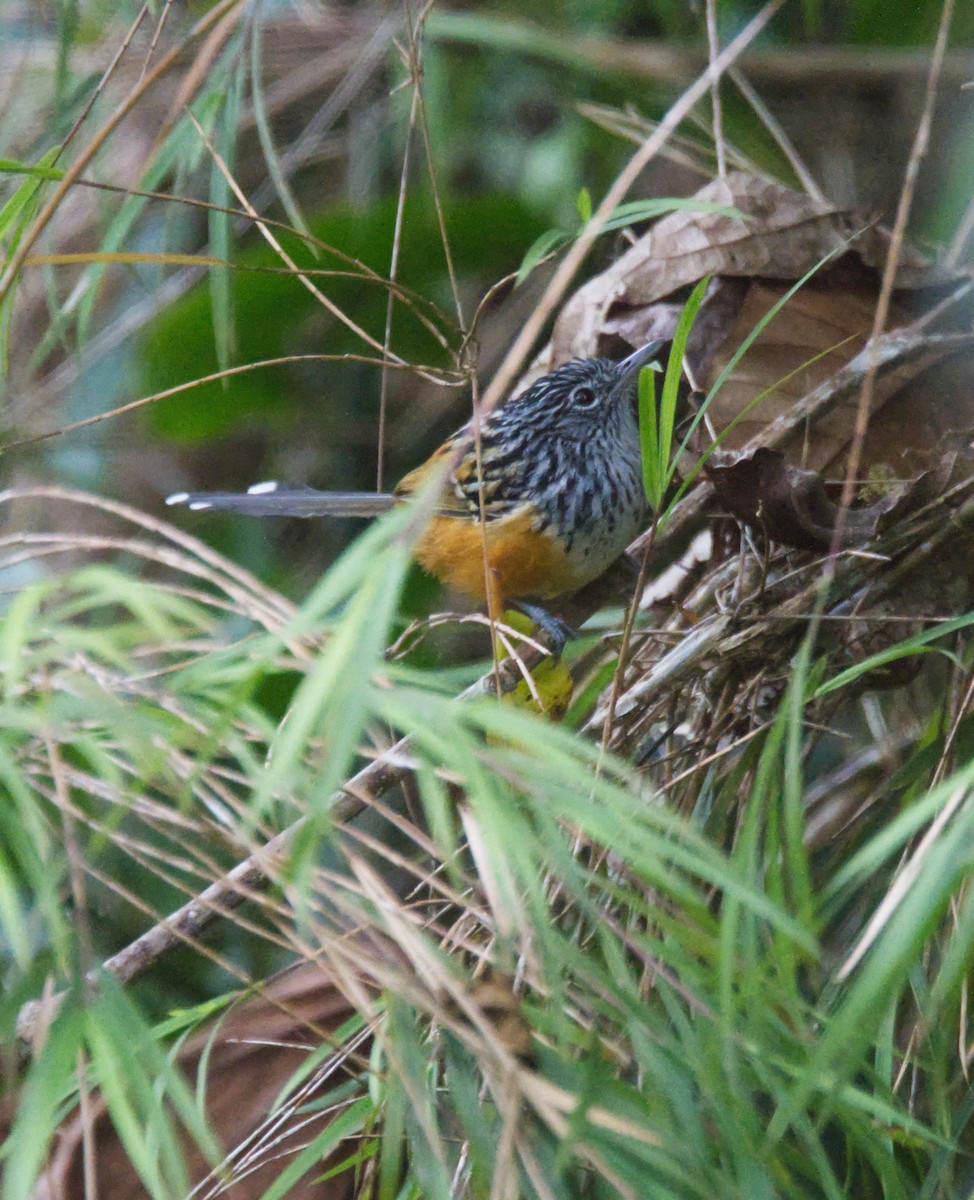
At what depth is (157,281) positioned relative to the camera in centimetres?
245

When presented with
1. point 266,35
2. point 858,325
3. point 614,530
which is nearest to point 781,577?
point 858,325

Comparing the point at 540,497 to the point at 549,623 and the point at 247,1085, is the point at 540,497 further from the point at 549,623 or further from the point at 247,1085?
the point at 247,1085

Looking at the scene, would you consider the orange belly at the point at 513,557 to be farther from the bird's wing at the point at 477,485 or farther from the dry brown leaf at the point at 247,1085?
the dry brown leaf at the point at 247,1085

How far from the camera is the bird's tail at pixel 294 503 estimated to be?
287 cm

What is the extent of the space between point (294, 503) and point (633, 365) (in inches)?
35.3

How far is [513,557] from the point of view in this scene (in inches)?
100

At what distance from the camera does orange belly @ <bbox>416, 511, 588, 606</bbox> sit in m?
2.52

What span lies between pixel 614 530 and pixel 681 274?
1.77 feet

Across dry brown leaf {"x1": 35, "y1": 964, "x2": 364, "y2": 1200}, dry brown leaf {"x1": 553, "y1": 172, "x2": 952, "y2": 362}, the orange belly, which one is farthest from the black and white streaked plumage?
dry brown leaf {"x1": 35, "y1": 964, "x2": 364, "y2": 1200}

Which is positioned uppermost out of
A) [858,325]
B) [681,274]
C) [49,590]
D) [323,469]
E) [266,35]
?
[266,35]

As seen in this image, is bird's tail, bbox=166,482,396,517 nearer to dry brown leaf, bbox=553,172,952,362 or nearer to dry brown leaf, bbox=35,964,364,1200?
dry brown leaf, bbox=553,172,952,362

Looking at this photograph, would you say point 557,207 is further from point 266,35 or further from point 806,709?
point 806,709

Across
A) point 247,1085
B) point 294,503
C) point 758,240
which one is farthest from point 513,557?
point 247,1085

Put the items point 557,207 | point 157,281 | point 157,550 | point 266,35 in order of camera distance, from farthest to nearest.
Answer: point 266,35, point 557,207, point 157,281, point 157,550
